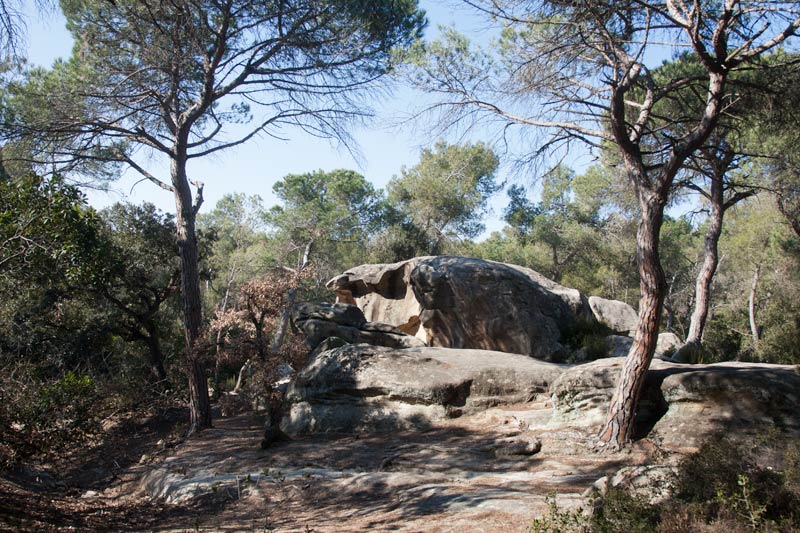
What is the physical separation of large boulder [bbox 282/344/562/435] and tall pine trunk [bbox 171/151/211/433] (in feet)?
5.58

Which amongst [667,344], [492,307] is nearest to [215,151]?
[492,307]

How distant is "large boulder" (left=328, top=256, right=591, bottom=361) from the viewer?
14727 mm

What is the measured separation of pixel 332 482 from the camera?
7223mm

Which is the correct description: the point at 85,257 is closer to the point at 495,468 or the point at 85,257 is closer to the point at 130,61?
the point at 130,61

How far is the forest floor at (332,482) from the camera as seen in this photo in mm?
5652

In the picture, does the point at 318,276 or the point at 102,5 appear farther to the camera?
the point at 318,276

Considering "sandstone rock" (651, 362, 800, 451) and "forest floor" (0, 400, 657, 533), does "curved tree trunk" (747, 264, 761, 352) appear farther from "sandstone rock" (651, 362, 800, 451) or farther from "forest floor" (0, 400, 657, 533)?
"forest floor" (0, 400, 657, 533)

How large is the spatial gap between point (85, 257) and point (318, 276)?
49.4 feet

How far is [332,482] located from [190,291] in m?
5.65

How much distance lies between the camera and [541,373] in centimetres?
1063

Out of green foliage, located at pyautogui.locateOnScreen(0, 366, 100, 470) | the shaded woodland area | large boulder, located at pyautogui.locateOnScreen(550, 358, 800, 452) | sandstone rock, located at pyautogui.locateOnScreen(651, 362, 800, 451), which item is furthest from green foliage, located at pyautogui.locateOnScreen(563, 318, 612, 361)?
green foliage, located at pyautogui.locateOnScreen(0, 366, 100, 470)

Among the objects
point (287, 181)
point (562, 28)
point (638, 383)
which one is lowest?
point (638, 383)

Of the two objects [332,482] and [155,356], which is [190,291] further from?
[332,482]

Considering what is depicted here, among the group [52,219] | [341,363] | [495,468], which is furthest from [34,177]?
[495,468]
